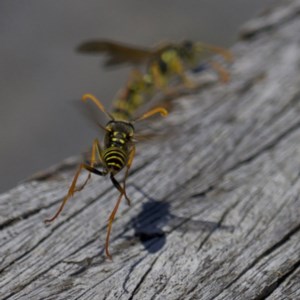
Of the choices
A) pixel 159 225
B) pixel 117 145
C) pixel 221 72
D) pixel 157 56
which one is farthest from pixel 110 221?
pixel 157 56

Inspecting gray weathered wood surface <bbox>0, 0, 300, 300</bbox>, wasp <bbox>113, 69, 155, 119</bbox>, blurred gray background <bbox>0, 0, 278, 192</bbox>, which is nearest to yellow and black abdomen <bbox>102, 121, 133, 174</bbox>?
gray weathered wood surface <bbox>0, 0, 300, 300</bbox>

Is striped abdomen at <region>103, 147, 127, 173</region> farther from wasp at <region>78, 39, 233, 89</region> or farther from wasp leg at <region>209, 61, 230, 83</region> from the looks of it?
wasp at <region>78, 39, 233, 89</region>

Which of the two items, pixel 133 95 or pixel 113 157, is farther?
pixel 133 95

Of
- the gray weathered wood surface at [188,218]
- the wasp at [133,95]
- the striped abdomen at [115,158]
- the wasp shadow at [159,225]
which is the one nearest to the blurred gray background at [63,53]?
the wasp at [133,95]

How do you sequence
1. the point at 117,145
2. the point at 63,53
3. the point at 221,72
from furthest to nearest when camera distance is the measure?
1. the point at 63,53
2. the point at 221,72
3. the point at 117,145

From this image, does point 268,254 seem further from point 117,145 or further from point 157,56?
point 157,56
